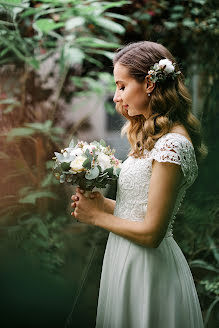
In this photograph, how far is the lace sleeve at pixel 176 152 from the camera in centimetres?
109

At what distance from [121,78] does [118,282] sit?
2.24 feet

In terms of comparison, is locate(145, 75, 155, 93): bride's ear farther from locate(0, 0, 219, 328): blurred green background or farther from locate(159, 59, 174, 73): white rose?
locate(0, 0, 219, 328): blurred green background

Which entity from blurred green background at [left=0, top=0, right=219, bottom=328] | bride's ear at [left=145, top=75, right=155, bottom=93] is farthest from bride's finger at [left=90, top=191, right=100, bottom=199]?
blurred green background at [left=0, top=0, right=219, bottom=328]

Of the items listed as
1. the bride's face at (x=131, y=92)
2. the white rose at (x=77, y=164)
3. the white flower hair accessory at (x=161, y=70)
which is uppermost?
the white flower hair accessory at (x=161, y=70)

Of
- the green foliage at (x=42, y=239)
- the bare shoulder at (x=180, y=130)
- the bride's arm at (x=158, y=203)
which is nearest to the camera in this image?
the bride's arm at (x=158, y=203)

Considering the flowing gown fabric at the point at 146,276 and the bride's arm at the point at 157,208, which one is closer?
the bride's arm at the point at 157,208

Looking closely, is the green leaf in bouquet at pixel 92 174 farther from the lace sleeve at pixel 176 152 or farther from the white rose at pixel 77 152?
the lace sleeve at pixel 176 152

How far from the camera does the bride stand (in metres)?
1.18

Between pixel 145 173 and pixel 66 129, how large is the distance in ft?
3.62

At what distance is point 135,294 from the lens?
3.99 feet

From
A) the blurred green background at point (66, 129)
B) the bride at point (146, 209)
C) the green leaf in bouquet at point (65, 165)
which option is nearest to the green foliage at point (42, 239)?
the blurred green background at point (66, 129)

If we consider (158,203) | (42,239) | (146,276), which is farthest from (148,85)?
(42,239)

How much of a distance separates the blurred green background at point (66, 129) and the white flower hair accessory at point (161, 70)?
854mm

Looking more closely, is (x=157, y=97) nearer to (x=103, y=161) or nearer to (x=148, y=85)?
(x=148, y=85)
